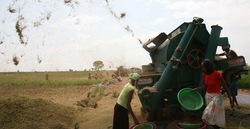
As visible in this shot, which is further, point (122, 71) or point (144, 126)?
point (122, 71)

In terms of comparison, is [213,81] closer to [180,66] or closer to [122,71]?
[180,66]

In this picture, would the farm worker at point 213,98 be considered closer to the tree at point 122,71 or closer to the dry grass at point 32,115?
the dry grass at point 32,115

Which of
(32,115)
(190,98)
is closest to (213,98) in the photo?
(190,98)

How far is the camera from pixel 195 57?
732 centimetres

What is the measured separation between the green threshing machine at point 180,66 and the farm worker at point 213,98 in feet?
3.18

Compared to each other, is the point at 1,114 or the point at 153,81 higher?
the point at 153,81

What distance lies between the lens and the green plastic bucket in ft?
20.8

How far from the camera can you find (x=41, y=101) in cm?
1034

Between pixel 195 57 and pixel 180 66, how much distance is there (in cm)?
54

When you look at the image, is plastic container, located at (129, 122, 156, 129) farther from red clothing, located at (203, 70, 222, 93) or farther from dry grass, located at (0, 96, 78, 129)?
dry grass, located at (0, 96, 78, 129)

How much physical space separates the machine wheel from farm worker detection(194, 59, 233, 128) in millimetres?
1330

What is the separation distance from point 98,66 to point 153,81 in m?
55.6

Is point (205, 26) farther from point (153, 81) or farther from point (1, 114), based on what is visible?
point (1, 114)

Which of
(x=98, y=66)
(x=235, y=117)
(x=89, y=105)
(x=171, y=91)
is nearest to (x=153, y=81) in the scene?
(x=171, y=91)
